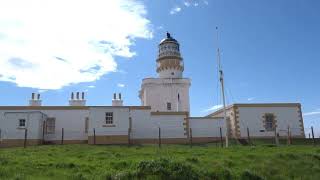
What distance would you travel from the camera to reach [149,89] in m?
48.3

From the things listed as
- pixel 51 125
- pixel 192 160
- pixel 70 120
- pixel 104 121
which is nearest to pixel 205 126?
pixel 104 121

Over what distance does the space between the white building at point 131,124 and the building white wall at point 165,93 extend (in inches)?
292

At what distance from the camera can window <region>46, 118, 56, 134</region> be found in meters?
36.4

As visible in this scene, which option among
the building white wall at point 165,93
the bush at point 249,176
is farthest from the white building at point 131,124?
the bush at point 249,176

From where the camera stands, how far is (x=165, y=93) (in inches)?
1898

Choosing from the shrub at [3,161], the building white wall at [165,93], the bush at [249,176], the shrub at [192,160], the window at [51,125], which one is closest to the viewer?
the bush at [249,176]

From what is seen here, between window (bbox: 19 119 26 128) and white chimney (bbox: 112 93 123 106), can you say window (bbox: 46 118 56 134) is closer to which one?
window (bbox: 19 119 26 128)

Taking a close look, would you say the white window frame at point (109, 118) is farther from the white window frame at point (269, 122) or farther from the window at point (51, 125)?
the white window frame at point (269, 122)

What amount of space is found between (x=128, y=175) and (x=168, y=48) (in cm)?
3810

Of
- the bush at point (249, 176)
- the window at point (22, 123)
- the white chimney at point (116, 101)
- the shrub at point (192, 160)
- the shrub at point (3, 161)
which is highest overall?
the white chimney at point (116, 101)

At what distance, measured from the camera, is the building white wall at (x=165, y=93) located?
4775 cm

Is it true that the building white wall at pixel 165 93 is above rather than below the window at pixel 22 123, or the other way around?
above

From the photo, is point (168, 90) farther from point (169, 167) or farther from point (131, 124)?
point (169, 167)

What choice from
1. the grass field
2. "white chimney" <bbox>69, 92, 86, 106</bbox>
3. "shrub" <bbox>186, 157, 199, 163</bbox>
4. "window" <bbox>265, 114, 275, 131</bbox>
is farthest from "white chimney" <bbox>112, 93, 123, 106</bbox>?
"shrub" <bbox>186, 157, 199, 163</bbox>
